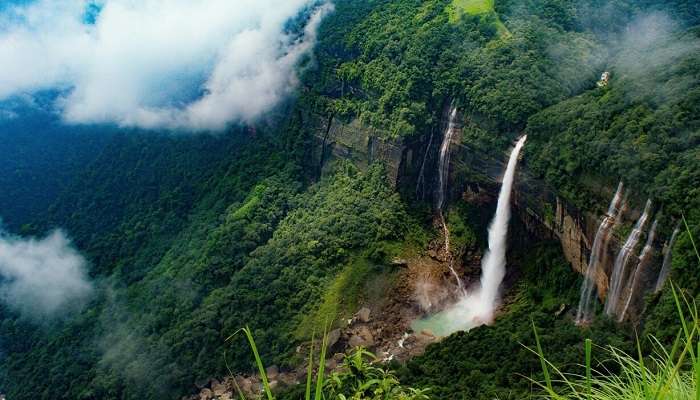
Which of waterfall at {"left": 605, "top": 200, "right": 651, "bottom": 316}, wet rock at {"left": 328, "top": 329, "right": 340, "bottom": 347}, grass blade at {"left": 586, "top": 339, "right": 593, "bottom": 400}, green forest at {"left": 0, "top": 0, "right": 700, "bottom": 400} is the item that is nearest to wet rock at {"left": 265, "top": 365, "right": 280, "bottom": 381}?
green forest at {"left": 0, "top": 0, "right": 700, "bottom": 400}

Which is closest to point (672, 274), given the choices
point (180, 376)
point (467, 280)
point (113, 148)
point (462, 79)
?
point (467, 280)

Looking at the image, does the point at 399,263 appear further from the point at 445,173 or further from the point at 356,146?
the point at 356,146

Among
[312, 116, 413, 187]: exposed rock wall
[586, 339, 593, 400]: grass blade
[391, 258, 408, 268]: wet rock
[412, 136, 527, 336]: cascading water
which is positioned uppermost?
[312, 116, 413, 187]: exposed rock wall

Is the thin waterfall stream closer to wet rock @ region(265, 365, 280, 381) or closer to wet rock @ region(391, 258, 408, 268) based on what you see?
wet rock @ region(391, 258, 408, 268)

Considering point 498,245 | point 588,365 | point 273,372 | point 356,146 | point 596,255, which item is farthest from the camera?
point 356,146

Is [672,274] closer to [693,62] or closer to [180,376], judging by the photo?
[693,62]

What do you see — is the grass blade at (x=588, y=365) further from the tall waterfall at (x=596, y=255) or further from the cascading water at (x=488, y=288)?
the cascading water at (x=488, y=288)

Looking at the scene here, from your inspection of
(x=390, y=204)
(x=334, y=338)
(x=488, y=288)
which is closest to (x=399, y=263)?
(x=390, y=204)
